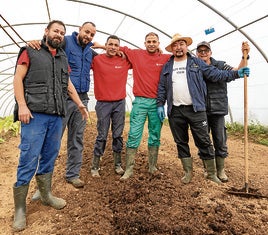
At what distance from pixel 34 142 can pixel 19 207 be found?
0.64 m

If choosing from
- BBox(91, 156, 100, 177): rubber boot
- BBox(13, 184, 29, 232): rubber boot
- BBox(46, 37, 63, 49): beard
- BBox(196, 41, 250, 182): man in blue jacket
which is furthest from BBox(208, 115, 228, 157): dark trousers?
BBox(13, 184, 29, 232): rubber boot

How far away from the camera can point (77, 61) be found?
3.22m

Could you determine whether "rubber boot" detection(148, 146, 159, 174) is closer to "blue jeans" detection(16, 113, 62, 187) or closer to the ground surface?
the ground surface

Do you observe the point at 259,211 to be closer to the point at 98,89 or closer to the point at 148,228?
the point at 148,228

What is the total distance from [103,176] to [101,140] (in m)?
0.51

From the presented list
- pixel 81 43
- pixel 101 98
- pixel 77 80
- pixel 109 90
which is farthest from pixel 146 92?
pixel 81 43

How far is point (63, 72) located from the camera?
264cm

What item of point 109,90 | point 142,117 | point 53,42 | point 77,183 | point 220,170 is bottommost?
point 220,170

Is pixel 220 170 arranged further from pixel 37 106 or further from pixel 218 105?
pixel 37 106

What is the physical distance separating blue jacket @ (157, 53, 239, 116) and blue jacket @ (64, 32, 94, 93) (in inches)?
37.4

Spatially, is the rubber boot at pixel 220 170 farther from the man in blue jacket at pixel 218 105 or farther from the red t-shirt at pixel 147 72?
the red t-shirt at pixel 147 72

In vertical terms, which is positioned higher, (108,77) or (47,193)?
(108,77)

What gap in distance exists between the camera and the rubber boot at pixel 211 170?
10.9 ft

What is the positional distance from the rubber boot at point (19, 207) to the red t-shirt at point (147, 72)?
5.80 ft
